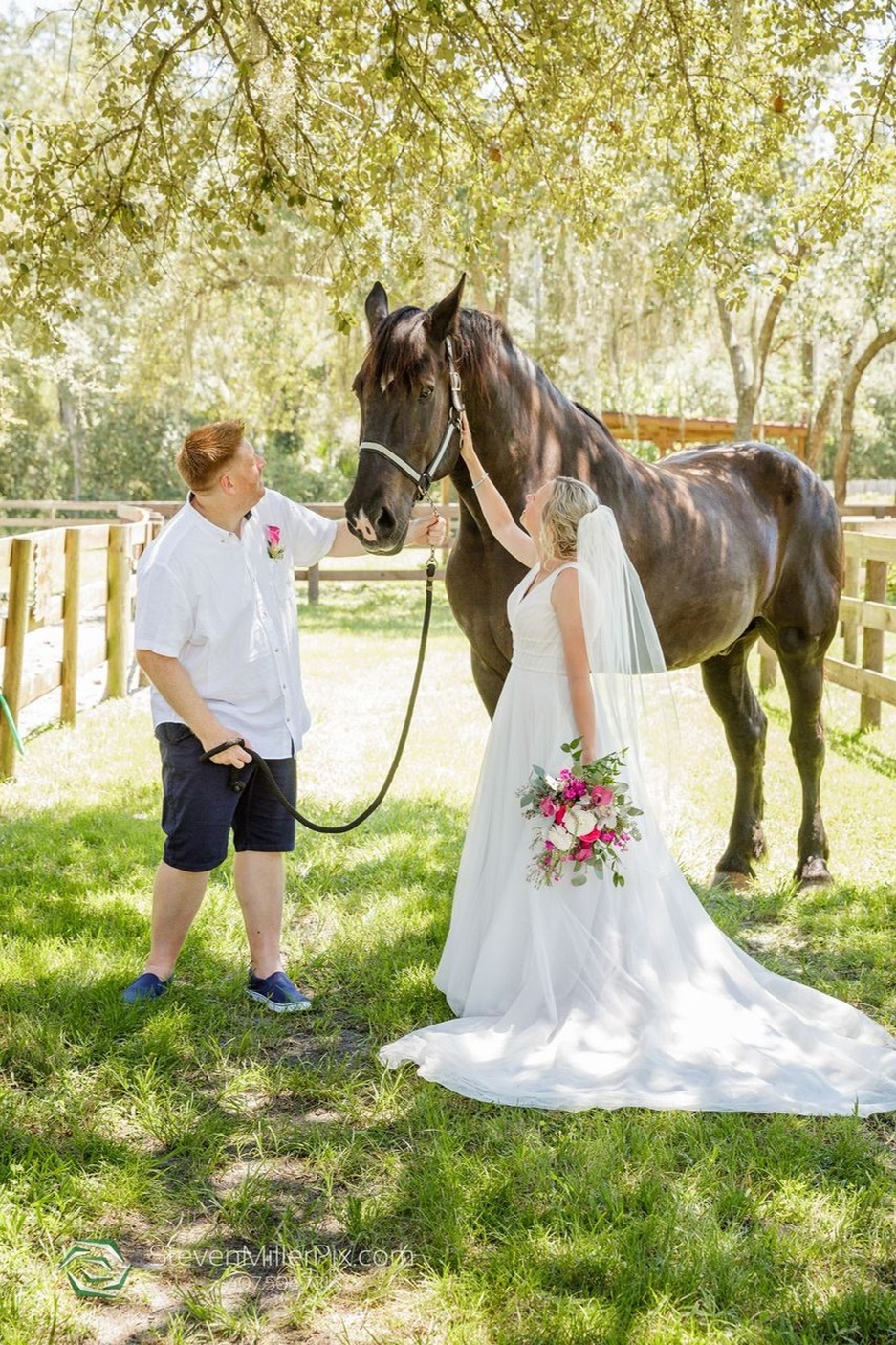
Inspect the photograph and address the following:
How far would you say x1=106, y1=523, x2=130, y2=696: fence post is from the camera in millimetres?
9523

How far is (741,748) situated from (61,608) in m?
5.11

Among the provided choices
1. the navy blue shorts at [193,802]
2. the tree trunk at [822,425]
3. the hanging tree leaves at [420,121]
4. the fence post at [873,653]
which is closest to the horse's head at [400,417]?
the navy blue shorts at [193,802]

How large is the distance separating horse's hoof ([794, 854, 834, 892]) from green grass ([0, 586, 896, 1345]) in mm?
158

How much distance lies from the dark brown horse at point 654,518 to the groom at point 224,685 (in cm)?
32

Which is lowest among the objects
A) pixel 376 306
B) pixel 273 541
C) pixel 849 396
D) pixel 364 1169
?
pixel 364 1169

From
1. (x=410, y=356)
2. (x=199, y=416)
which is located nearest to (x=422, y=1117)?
(x=410, y=356)

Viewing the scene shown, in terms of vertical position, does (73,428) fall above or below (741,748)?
above

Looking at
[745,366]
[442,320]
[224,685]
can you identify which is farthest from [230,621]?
[745,366]

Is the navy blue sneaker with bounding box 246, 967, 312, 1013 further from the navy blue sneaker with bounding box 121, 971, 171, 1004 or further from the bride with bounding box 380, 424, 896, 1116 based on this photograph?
the bride with bounding box 380, 424, 896, 1116

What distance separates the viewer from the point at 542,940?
Result: 11.1 feet

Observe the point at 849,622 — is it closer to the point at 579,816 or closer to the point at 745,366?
the point at 579,816

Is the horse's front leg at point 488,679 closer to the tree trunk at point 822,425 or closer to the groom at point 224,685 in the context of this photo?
the groom at point 224,685

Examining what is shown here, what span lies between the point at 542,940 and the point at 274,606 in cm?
135

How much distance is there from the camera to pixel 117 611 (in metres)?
9.77
